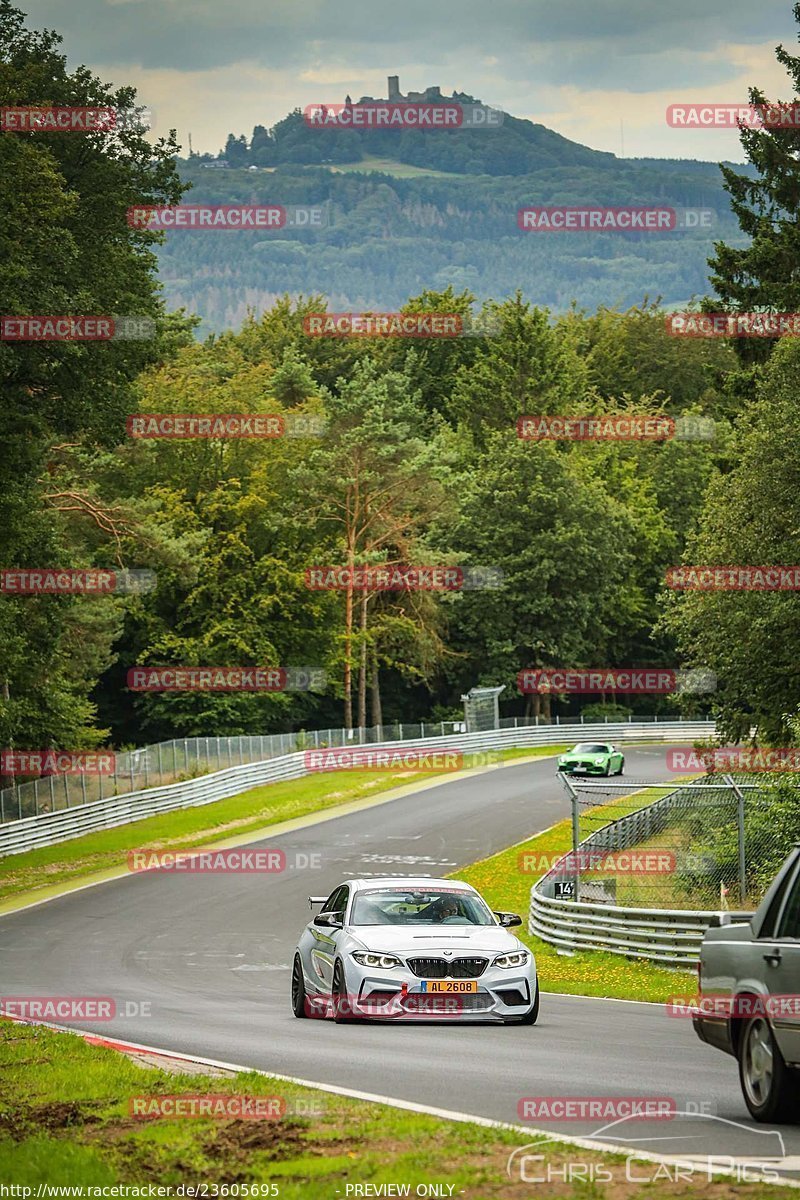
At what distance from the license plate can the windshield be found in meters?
0.94

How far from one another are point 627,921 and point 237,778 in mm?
37499

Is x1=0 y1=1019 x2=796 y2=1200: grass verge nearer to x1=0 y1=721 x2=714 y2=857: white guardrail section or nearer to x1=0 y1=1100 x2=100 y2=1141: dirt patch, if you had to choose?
A: x1=0 y1=1100 x2=100 y2=1141: dirt patch

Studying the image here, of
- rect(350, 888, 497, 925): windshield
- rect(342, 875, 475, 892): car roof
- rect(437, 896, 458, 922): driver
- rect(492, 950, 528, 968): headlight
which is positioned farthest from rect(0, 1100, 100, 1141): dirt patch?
rect(342, 875, 475, 892): car roof

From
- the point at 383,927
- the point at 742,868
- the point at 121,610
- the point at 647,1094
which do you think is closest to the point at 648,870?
the point at 742,868

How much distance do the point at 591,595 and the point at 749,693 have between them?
171 ft

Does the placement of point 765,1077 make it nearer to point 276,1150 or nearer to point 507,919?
point 276,1150

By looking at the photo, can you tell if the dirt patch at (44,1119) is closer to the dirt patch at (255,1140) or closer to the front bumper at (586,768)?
the dirt patch at (255,1140)

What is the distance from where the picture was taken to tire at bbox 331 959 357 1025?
1609 centimetres

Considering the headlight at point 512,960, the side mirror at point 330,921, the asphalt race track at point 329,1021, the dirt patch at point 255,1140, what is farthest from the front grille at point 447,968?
the dirt patch at point 255,1140

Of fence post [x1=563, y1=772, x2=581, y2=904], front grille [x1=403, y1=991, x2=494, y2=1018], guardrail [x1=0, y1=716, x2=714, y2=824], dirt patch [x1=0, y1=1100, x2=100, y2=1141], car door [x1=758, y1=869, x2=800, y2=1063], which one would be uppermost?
car door [x1=758, y1=869, x2=800, y2=1063]

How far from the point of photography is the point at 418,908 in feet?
55.9

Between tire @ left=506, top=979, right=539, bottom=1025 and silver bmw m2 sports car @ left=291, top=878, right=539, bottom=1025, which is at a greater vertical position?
silver bmw m2 sports car @ left=291, top=878, right=539, bottom=1025

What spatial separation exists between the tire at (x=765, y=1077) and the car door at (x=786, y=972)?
13 cm

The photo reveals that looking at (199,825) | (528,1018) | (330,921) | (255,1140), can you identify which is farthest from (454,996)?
(199,825)
